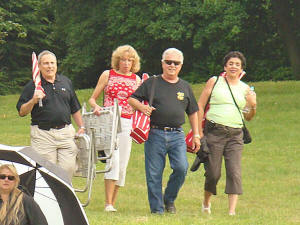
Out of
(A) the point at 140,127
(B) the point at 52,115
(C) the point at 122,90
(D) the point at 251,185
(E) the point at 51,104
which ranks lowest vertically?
(D) the point at 251,185

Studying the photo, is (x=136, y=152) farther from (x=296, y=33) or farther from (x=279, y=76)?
(x=279, y=76)

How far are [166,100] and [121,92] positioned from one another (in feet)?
2.66

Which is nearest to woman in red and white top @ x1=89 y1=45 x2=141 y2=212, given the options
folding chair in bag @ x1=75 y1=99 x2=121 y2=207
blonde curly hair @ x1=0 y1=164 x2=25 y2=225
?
folding chair in bag @ x1=75 y1=99 x2=121 y2=207

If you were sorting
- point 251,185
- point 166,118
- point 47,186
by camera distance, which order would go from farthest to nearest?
point 251,185, point 166,118, point 47,186

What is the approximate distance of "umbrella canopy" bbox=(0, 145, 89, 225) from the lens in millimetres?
7066

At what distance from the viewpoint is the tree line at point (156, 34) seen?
115ft

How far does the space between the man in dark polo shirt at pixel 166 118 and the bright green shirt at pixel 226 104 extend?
293mm

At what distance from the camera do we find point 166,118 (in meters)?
9.89

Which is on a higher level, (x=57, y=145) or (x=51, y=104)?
(x=51, y=104)

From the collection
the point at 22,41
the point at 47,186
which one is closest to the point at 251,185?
the point at 47,186

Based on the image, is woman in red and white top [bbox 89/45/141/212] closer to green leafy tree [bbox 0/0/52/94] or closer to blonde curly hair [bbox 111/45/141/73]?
blonde curly hair [bbox 111/45/141/73]

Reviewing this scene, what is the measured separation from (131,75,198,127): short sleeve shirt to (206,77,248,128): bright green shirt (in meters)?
0.48

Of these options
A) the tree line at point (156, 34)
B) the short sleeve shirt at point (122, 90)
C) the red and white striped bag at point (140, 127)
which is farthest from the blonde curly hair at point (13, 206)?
the tree line at point (156, 34)

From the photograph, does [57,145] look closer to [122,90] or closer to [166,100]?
[122,90]
